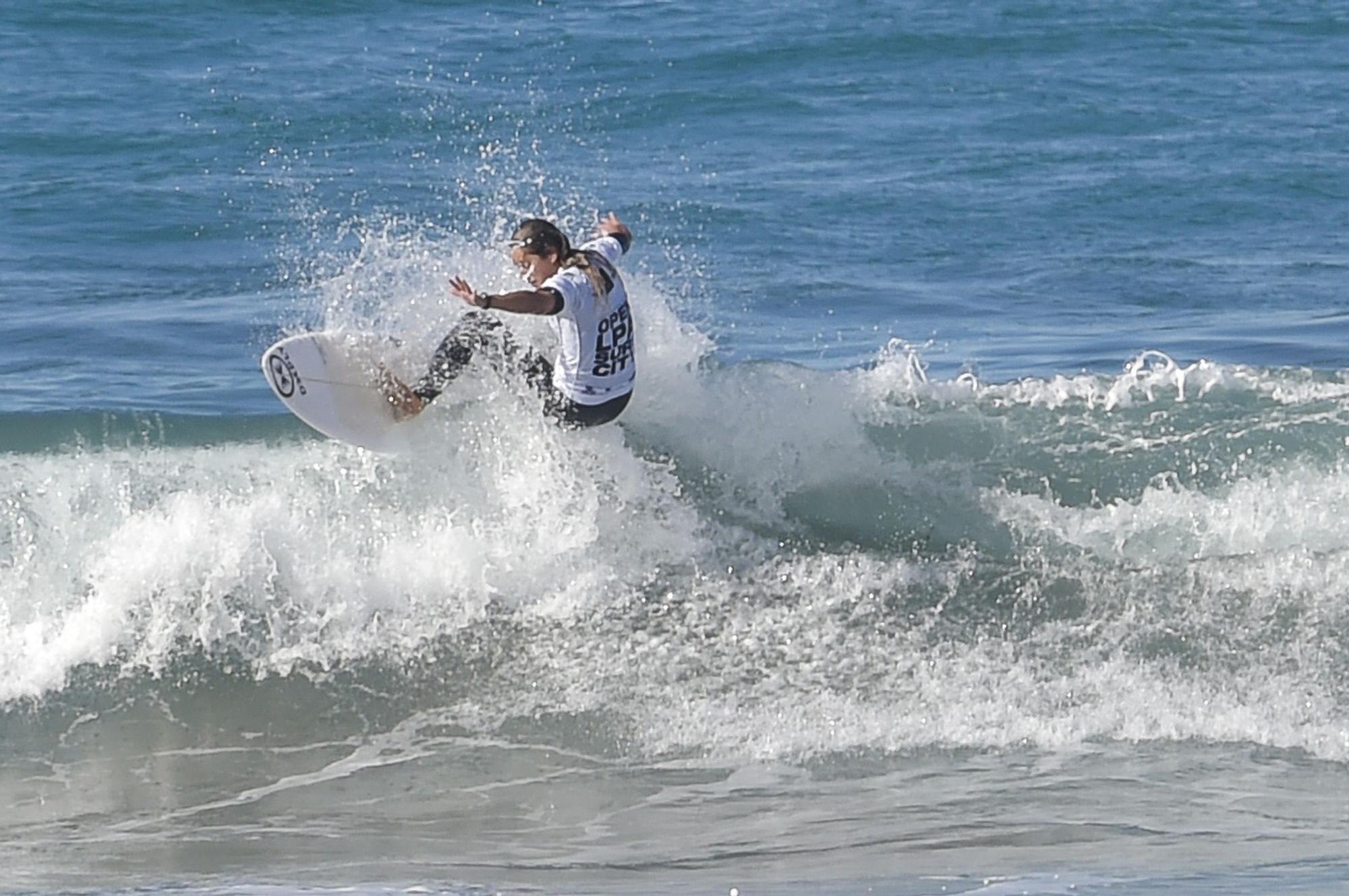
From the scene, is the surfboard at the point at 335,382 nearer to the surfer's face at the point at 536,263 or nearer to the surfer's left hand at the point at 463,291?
the surfer's face at the point at 536,263

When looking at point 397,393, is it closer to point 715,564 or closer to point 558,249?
point 558,249

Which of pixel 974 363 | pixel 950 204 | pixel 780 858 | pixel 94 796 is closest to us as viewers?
pixel 780 858

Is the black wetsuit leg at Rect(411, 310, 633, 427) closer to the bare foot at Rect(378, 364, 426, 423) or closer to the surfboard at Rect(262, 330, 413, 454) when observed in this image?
the bare foot at Rect(378, 364, 426, 423)

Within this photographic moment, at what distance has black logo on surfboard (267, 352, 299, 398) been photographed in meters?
8.99

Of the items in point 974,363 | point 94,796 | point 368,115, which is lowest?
point 94,796

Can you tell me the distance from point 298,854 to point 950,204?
36.7 ft

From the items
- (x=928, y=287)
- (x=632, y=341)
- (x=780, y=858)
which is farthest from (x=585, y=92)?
(x=780, y=858)

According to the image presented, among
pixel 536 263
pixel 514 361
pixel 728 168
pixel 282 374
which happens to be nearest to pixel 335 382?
pixel 282 374

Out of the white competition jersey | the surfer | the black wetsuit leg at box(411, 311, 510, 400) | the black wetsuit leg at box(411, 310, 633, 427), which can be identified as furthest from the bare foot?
the white competition jersey

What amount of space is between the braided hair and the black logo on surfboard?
142 centimetres

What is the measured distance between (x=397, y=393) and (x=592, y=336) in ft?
3.94

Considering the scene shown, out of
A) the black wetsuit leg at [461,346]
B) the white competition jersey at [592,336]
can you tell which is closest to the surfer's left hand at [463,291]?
the white competition jersey at [592,336]

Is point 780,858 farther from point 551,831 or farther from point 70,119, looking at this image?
point 70,119

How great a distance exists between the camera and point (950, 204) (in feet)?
54.6
